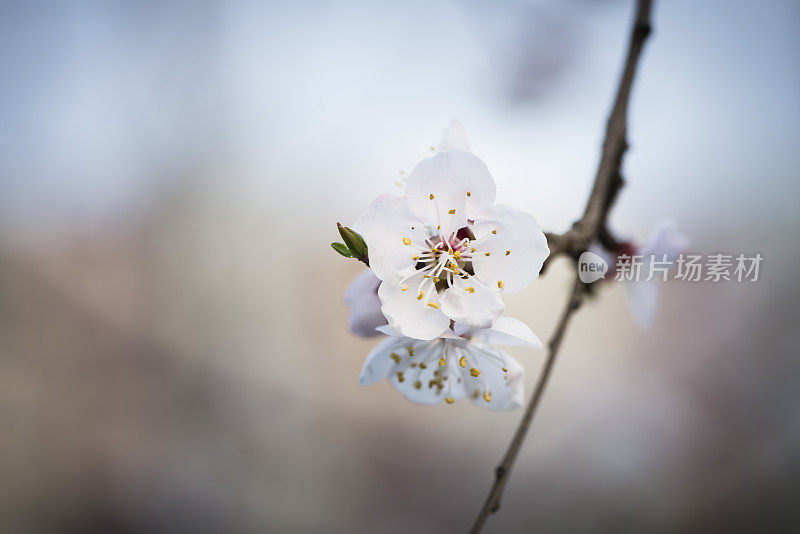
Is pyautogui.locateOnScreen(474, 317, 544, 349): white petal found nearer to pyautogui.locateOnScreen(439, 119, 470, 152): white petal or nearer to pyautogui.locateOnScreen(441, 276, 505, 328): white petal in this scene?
pyautogui.locateOnScreen(441, 276, 505, 328): white petal

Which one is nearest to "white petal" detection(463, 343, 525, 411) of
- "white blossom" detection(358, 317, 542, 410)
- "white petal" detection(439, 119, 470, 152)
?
"white blossom" detection(358, 317, 542, 410)

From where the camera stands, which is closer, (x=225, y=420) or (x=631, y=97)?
(x=631, y=97)

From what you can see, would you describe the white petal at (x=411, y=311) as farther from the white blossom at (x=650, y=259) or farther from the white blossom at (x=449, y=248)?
the white blossom at (x=650, y=259)

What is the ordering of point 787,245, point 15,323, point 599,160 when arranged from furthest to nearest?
point 787,245
point 15,323
point 599,160

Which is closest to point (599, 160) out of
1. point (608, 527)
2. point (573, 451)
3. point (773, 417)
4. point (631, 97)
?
point (631, 97)

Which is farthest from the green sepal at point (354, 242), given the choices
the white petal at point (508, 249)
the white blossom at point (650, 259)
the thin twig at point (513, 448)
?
the white blossom at point (650, 259)

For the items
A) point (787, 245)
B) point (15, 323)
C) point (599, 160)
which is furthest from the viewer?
point (787, 245)

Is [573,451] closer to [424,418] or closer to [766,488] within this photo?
[424,418]
